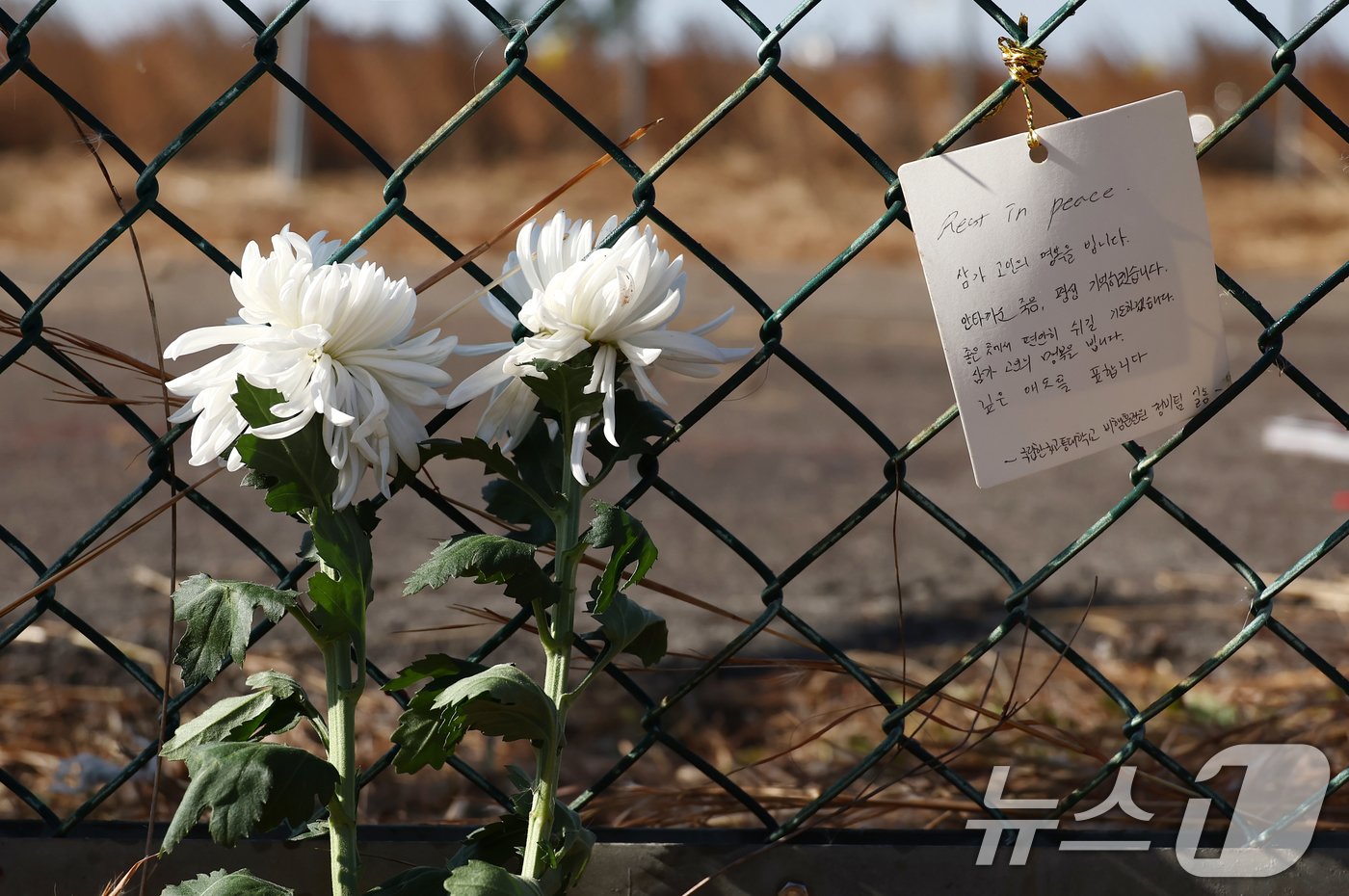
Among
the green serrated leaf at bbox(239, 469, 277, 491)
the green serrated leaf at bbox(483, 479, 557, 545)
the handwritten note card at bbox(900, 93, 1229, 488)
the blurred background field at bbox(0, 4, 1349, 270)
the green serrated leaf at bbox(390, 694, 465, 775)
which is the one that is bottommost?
the green serrated leaf at bbox(390, 694, 465, 775)

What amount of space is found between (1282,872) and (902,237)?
10.8 metres

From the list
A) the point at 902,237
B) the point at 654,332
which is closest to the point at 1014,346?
the point at 654,332

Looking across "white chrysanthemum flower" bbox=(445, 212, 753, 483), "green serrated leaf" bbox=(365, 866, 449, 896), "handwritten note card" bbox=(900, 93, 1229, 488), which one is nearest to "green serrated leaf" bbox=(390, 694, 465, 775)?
"green serrated leaf" bbox=(365, 866, 449, 896)

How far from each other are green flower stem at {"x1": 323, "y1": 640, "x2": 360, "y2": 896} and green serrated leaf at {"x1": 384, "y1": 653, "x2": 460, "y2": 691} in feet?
0.12

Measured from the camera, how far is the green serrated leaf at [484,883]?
0.95 meters

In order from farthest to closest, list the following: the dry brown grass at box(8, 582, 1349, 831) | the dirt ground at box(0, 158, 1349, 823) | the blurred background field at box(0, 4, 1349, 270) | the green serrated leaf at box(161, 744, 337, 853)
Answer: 1. the blurred background field at box(0, 4, 1349, 270)
2. the dirt ground at box(0, 158, 1349, 823)
3. the dry brown grass at box(8, 582, 1349, 831)
4. the green serrated leaf at box(161, 744, 337, 853)

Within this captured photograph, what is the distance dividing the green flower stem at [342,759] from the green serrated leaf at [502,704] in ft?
0.31

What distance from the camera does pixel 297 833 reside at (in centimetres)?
127

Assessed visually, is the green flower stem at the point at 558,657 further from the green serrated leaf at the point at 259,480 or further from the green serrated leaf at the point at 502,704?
the green serrated leaf at the point at 259,480

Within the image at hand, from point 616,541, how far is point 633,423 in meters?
0.11

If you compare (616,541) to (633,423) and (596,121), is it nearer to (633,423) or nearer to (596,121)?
(633,423)

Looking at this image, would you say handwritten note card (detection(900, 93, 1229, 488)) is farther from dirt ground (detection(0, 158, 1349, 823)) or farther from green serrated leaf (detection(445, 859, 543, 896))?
green serrated leaf (detection(445, 859, 543, 896))

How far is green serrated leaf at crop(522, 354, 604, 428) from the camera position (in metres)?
1.00

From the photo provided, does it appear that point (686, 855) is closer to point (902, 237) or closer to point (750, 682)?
point (750, 682)
